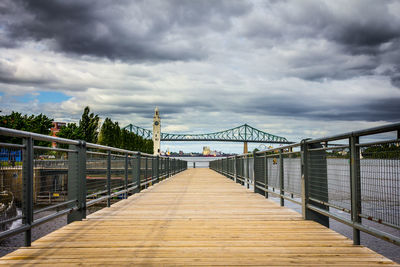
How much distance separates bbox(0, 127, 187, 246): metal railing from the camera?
137 inches

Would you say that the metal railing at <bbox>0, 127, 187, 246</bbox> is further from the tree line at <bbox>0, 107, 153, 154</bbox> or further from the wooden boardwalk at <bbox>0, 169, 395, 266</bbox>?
the tree line at <bbox>0, 107, 153, 154</bbox>

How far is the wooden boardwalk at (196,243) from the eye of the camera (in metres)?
3.19

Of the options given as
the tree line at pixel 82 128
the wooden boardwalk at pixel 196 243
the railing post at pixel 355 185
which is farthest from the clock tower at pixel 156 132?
the railing post at pixel 355 185

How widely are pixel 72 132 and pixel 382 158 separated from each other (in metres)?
59.0

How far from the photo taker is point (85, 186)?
5426mm

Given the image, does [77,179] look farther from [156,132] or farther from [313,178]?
[156,132]

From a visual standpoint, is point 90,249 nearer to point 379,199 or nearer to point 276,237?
point 276,237

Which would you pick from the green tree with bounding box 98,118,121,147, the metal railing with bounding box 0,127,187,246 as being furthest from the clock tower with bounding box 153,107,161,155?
the metal railing with bounding box 0,127,187,246

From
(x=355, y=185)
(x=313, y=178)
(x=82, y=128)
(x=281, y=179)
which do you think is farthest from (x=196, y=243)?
(x=82, y=128)

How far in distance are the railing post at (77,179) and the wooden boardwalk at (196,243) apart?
0.18m

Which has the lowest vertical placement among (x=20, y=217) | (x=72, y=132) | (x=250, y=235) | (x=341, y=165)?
(x=250, y=235)

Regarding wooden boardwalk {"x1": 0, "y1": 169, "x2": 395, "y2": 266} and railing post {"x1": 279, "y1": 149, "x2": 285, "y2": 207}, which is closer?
wooden boardwalk {"x1": 0, "y1": 169, "x2": 395, "y2": 266}

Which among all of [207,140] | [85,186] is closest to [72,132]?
[85,186]

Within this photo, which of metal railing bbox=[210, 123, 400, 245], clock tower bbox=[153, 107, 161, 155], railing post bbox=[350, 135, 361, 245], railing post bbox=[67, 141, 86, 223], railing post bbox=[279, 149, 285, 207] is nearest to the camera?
metal railing bbox=[210, 123, 400, 245]
